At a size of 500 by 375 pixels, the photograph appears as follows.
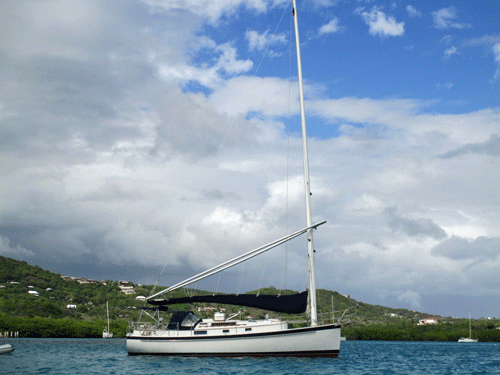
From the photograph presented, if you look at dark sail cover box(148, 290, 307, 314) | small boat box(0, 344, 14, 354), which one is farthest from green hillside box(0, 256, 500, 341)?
small boat box(0, 344, 14, 354)

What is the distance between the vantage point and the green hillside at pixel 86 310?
317 ft

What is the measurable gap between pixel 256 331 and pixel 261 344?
0.91 metres

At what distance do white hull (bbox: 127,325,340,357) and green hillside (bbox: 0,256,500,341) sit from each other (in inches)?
1173

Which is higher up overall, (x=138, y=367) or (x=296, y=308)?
(x=296, y=308)

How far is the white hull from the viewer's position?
3211 centimetres

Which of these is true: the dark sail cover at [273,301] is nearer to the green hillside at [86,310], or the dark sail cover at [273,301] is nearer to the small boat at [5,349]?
the small boat at [5,349]

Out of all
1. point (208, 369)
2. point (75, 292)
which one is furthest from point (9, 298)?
point (208, 369)

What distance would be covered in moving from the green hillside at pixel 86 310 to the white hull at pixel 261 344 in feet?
97.7

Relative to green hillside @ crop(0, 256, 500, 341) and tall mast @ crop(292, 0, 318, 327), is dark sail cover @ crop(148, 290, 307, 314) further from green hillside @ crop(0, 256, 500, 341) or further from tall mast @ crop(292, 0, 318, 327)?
green hillside @ crop(0, 256, 500, 341)

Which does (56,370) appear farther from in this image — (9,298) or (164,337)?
(9,298)

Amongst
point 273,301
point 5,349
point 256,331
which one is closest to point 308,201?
point 273,301

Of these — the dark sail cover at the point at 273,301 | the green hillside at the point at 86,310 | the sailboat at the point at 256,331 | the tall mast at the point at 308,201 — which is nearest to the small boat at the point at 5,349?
the sailboat at the point at 256,331

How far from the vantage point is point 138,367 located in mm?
32156

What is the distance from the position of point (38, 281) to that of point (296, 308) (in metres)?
158
